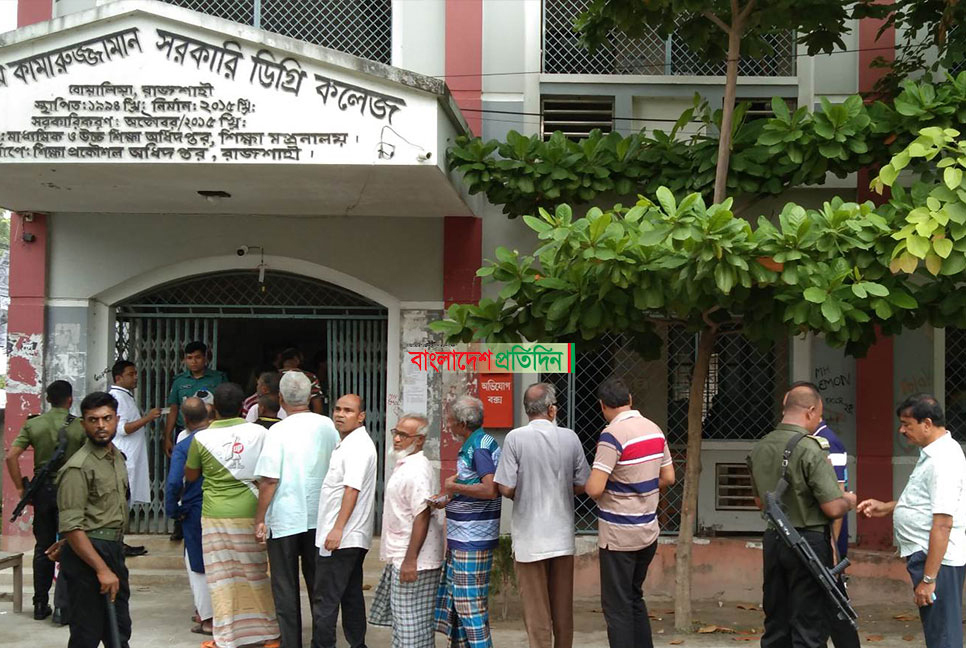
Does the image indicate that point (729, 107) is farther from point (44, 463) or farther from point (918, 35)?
point (44, 463)

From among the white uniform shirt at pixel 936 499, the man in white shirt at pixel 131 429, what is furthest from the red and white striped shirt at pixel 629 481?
the man in white shirt at pixel 131 429

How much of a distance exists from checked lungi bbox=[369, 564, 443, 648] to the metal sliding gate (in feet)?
9.92

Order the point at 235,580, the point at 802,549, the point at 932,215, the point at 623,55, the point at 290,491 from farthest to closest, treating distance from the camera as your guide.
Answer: the point at 623,55 → the point at 235,580 → the point at 290,491 → the point at 932,215 → the point at 802,549

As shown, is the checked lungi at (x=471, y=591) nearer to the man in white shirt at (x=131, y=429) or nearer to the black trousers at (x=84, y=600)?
the black trousers at (x=84, y=600)

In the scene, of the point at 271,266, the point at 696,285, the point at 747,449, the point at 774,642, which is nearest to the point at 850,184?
the point at 747,449

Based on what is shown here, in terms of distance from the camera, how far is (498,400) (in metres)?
8.50

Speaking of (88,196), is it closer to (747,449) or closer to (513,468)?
(513,468)

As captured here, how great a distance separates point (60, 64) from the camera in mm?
7004

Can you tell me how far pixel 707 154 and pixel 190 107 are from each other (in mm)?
3907

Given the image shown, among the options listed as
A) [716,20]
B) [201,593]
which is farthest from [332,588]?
[716,20]

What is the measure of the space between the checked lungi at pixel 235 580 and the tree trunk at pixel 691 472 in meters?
2.95

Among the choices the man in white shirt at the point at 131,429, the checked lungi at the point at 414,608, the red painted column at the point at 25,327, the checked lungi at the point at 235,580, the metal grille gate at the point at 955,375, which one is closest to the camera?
the checked lungi at the point at 414,608

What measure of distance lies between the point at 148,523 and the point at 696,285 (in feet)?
18.9

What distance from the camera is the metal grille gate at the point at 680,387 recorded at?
28.6 ft
